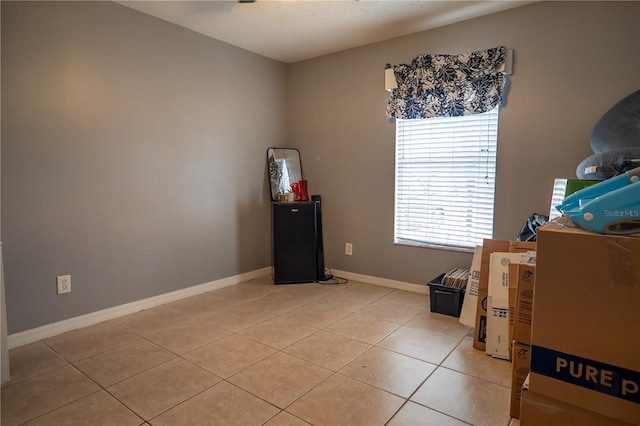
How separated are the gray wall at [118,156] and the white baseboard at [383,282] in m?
0.99

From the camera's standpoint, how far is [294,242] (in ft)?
12.0

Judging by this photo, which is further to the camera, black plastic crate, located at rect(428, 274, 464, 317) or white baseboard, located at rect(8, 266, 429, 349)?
black plastic crate, located at rect(428, 274, 464, 317)

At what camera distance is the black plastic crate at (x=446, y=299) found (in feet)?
9.14

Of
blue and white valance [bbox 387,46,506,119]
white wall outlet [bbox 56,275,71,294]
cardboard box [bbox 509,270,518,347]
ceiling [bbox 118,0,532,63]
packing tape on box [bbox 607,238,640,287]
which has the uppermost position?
ceiling [bbox 118,0,532,63]

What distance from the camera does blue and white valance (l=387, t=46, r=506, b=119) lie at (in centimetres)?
283

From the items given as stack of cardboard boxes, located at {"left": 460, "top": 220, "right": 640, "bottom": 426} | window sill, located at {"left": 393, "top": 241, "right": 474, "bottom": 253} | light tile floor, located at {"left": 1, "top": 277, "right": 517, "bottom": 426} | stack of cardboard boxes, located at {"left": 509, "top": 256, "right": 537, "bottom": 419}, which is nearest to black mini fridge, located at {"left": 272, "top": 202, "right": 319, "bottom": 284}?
light tile floor, located at {"left": 1, "top": 277, "right": 517, "bottom": 426}

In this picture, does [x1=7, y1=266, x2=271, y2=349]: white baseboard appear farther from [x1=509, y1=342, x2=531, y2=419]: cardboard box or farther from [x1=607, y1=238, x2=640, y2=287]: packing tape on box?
[x1=607, y1=238, x2=640, y2=287]: packing tape on box

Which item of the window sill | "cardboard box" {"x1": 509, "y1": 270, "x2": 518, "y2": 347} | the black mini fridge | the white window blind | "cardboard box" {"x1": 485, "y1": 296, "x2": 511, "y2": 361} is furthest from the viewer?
the black mini fridge

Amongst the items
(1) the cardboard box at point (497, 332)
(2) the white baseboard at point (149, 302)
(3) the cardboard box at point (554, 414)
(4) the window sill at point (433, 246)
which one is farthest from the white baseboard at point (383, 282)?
(3) the cardboard box at point (554, 414)

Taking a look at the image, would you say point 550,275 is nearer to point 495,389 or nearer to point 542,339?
point 542,339

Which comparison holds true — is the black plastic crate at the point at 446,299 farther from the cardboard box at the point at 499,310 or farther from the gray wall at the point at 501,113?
the cardboard box at the point at 499,310

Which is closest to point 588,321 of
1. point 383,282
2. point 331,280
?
point 383,282

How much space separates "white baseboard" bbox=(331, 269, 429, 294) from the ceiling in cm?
227

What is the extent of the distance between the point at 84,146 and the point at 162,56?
991 millimetres
